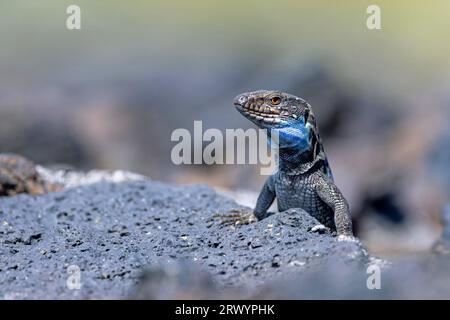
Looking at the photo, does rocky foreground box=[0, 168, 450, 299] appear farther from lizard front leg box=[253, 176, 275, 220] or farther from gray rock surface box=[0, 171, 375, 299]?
lizard front leg box=[253, 176, 275, 220]

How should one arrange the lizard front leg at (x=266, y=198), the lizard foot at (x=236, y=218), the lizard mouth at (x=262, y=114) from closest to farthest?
the lizard mouth at (x=262, y=114) → the lizard foot at (x=236, y=218) → the lizard front leg at (x=266, y=198)

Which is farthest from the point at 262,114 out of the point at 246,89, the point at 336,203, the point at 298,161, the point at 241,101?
the point at 246,89

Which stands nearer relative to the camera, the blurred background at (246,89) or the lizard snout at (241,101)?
the lizard snout at (241,101)

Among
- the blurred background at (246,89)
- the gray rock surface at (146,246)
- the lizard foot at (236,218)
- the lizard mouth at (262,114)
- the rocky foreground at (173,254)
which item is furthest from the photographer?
the blurred background at (246,89)

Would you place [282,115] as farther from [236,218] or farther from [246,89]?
[246,89]

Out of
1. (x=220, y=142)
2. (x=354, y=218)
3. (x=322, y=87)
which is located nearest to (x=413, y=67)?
(x=322, y=87)

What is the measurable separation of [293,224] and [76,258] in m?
1.73

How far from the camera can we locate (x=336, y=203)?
22.5 ft

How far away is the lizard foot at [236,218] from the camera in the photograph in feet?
24.1

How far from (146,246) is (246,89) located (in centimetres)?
1227

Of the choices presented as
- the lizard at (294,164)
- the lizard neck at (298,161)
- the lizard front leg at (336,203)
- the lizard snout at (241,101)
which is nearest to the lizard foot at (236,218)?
the lizard at (294,164)

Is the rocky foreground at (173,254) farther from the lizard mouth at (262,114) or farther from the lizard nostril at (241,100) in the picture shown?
the lizard nostril at (241,100)

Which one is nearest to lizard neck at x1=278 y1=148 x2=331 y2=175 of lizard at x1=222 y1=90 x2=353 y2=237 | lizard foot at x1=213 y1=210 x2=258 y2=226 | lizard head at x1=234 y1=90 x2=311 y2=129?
lizard at x1=222 y1=90 x2=353 y2=237

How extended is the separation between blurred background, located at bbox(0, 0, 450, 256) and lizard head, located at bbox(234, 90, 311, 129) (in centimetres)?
347
